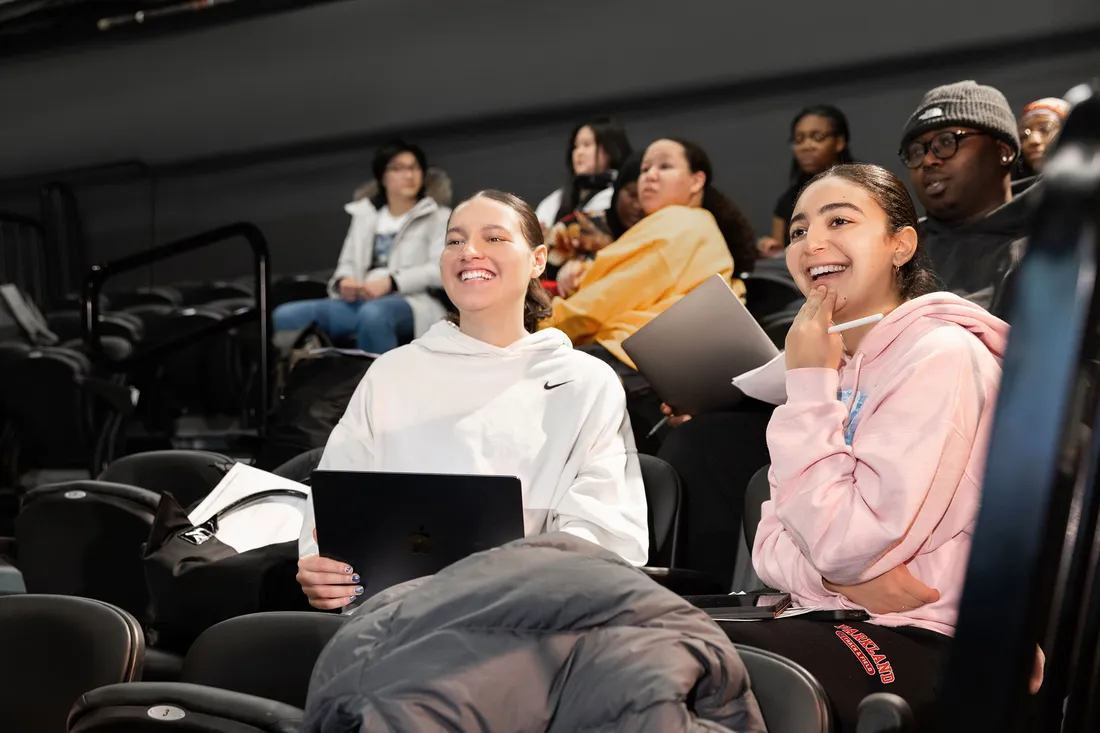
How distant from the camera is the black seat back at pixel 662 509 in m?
2.17

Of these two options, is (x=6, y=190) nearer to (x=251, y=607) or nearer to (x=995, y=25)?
(x=995, y=25)

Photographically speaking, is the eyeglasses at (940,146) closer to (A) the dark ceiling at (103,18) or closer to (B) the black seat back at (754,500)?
(B) the black seat back at (754,500)

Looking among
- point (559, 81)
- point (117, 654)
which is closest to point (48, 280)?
point (559, 81)

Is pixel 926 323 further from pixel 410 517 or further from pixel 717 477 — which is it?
pixel 410 517

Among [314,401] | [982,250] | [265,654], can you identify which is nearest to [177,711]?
[265,654]

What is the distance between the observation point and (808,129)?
4.14m

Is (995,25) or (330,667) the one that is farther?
(995,25)

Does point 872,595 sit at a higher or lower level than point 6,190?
lower

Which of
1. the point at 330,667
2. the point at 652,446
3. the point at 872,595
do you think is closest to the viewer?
the point at 330,667

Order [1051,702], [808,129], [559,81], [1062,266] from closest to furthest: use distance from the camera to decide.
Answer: [1062,266]
[1051,702]
[808,129]
[559,81]

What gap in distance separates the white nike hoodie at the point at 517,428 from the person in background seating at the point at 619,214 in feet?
4.20

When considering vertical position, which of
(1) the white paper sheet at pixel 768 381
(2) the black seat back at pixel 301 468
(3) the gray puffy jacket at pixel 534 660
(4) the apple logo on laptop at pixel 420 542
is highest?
(1) the white paper sheet at pixel 768 381

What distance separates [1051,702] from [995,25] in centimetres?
445

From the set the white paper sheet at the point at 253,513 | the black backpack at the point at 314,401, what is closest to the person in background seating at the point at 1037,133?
the black backpack at the point at 314,401
